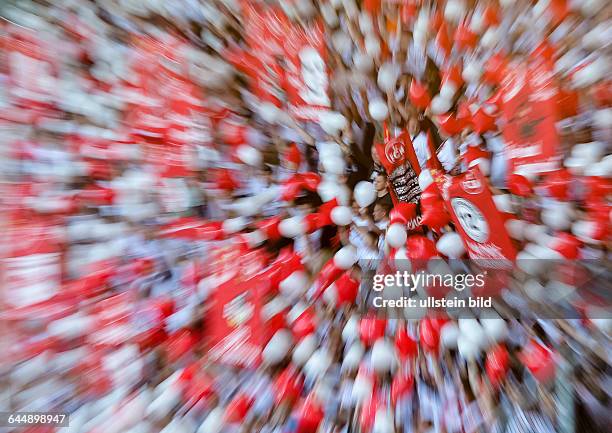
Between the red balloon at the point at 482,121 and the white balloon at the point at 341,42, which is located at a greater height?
the white balloon at the point at 341,42

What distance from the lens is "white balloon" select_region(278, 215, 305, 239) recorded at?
576 millimetres

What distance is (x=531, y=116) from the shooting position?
0.48 m

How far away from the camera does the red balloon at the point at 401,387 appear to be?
1.72 ft

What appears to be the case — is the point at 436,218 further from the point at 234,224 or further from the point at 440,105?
the point at 234,224

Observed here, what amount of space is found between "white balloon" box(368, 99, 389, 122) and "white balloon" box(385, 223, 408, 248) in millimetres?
116

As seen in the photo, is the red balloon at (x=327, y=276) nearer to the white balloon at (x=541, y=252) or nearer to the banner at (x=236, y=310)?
the banner at (x=236, y=310)

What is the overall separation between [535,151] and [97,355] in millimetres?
535

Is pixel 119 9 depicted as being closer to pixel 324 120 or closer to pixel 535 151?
pixel 324 120

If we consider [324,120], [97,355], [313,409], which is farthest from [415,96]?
[97,355]

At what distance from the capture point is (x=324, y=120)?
0.58 m

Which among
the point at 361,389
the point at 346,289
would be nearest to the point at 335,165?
the point at 346,289

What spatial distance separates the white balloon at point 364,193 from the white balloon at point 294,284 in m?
0.10

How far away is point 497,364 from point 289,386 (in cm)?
22

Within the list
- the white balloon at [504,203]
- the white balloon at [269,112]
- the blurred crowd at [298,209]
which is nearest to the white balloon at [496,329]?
the blurred crowd at [298,209]
